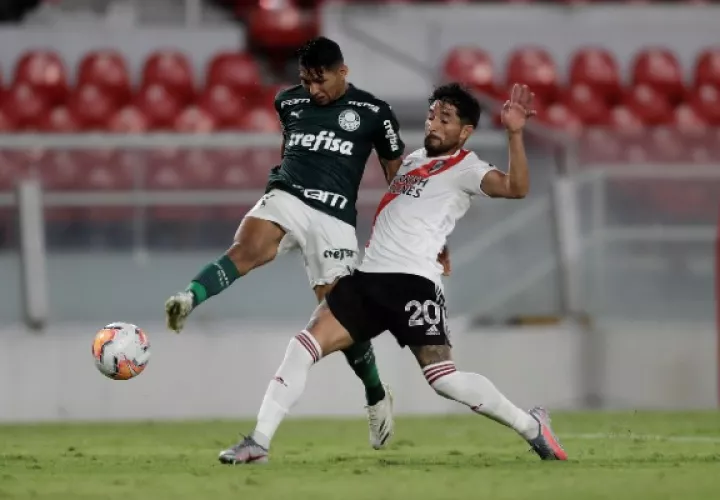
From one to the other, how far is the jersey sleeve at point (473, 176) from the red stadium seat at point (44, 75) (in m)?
8.39

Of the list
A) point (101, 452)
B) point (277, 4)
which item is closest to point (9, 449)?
point (101, 452)

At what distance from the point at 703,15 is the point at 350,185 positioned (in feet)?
32.1

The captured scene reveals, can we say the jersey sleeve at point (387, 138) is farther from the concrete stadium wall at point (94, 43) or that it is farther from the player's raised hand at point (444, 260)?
the concrete stadium wall at point (94, 43)

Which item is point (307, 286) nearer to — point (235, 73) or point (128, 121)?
point (128, 121)

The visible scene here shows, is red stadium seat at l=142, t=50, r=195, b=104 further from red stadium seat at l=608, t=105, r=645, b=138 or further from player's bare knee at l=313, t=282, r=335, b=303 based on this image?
player's bare knee at l=313, t=282, r=335, b=303

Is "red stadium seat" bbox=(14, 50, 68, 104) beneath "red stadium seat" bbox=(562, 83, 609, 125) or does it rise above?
above

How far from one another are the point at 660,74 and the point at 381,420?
8903 mm

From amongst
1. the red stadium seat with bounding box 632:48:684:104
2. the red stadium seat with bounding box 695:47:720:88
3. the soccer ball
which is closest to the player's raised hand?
the soccer ball

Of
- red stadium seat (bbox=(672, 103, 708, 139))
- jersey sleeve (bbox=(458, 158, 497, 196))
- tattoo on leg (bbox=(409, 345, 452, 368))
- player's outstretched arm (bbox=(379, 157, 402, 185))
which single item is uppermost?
jersey sleeve (bbox=(458, 158, 497, 196))

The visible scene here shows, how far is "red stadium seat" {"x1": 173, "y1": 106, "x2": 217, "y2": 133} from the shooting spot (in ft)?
47.7

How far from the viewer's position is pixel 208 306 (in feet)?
38.6

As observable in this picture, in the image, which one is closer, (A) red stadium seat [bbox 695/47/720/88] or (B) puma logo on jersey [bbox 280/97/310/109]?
(B) puma logo on jersey [bbox 280/97/310/109]

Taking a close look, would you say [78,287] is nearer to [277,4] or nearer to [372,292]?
[372,292]

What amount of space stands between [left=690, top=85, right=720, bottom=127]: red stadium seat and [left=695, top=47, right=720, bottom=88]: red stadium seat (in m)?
0.12
